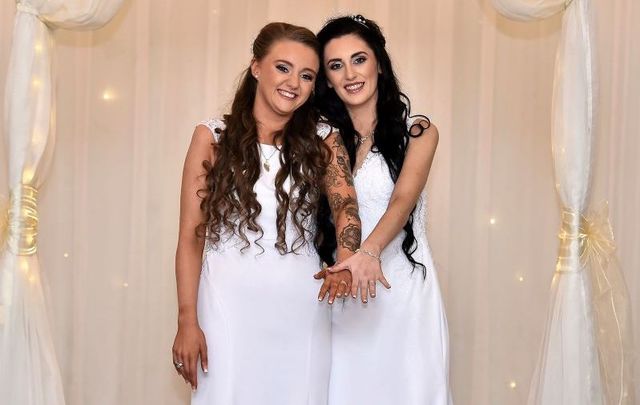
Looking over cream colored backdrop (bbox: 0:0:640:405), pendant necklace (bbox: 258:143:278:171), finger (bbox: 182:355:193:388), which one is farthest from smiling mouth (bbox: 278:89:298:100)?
cream colored backdrop (bbox: 0:0:640:405)

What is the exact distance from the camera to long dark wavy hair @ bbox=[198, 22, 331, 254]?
294 cm

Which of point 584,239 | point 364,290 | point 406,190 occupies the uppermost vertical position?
point 406,190

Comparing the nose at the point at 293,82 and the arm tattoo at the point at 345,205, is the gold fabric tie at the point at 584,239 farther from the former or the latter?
the nose at the point at 293,82

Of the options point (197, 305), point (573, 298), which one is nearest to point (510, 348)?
point (573, 298)

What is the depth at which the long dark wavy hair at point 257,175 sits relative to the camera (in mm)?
2939

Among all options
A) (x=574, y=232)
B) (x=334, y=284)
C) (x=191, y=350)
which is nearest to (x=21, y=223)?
(x=191, y=350)

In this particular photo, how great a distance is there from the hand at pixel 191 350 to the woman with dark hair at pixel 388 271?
451 millimetres

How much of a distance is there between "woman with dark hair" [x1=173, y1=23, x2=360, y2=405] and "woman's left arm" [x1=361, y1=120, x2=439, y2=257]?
7cm

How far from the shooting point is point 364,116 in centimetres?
332

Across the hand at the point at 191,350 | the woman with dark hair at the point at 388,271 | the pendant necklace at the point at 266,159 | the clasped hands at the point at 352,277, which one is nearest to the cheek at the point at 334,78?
the woman with dark hair at the point at 388,271

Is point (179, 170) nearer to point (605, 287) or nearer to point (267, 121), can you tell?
point (267, 121)

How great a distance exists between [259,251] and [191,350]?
33 centimetres

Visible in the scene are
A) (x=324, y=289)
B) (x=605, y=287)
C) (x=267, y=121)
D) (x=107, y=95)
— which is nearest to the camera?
(x=324, y=289)

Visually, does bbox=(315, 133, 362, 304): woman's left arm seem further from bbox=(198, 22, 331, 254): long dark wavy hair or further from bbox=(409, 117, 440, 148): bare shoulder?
bbox=(409, 117, 440, 148): bare shoulder
